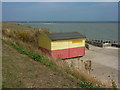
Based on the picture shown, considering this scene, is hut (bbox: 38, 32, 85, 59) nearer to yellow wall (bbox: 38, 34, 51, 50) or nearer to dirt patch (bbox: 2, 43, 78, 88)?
yellow wall (bbox: 38, 34, 51, 50)

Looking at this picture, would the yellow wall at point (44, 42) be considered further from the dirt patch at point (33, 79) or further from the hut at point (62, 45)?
the dirt patch at point (33, 79)

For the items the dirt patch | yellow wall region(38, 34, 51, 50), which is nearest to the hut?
yellow wall region(38, 34, 51, 50)

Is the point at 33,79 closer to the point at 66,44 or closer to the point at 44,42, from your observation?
the point at 66,44

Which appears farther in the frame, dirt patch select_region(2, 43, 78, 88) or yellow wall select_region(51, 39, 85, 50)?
yellow wall select_region(51, 39, 85, 50)

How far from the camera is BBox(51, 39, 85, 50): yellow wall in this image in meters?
14.5

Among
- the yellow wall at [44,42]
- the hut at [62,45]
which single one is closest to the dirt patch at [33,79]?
the hut at [62,45]

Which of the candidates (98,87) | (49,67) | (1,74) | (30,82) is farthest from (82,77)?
(1,74)

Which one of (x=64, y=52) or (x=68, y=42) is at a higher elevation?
(x=68, y=42)

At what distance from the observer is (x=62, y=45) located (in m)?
14.9

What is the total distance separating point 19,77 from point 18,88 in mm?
967

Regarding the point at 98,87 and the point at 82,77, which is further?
the point at 82,77

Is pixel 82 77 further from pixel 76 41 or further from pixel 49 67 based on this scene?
pixel 76 41

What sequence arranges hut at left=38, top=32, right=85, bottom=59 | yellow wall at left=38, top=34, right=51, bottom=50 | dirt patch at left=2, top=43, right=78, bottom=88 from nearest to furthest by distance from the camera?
dirt patch at left=2, top=43, right=78, bottom=88 < hut at left=38, top=32, right=85, bottom=59 < yellow wall at left=38, top=34, right=51, bottom=50

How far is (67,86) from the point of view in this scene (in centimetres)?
562
